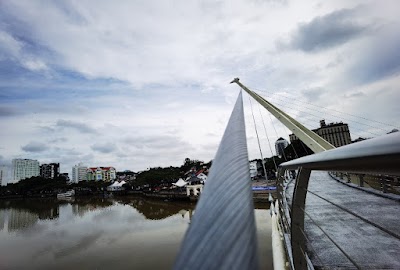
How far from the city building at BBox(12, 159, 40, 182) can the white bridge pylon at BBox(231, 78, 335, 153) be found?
512ft

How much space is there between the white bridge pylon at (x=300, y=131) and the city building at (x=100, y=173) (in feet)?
351

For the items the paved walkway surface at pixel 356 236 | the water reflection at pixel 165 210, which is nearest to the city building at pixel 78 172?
the water reflection at pixel 165 210

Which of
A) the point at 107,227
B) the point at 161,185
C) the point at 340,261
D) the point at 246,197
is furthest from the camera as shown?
the point at 161,185

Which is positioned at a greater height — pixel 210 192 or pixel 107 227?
pixel 210 192

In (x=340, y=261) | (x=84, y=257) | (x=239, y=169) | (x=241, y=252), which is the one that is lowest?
(x=84, y=257)

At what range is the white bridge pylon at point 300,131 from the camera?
9945 mm

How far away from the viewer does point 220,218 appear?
416 millimetres

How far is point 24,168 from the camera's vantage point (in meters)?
131

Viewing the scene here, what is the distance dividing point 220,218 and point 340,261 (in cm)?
229

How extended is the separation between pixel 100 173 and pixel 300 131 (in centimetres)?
11661

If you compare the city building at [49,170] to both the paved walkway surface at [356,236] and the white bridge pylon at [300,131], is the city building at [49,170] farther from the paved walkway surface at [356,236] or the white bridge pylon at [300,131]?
the paved walkway surface at [356,236]

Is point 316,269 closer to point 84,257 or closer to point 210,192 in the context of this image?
point 210,192

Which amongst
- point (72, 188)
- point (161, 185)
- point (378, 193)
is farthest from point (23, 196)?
point (378, 193)

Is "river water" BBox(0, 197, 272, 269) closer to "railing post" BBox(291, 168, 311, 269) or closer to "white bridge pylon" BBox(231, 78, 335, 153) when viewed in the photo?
"white bridge pylon" BBox(231, 78, 335, 153)
